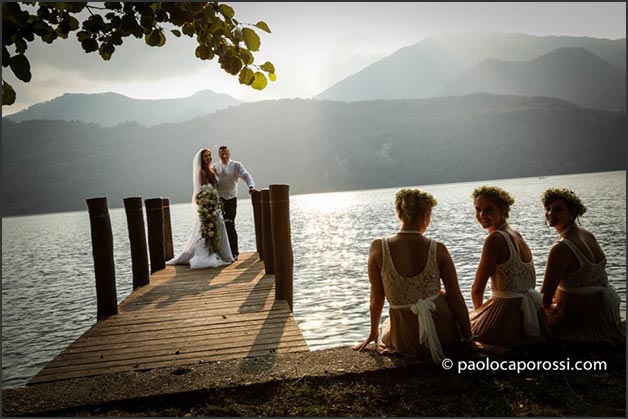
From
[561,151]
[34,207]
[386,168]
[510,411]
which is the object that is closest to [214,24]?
[510,411]

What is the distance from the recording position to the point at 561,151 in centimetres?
14812

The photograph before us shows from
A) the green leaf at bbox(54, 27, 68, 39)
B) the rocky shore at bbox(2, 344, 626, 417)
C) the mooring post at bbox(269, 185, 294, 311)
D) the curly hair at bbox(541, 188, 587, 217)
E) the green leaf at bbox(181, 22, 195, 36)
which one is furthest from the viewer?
the mooring post at bbox(269, 185, 294, 311)

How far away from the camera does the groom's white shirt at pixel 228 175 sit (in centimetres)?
1120

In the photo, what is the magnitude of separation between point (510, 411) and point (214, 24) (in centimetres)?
315

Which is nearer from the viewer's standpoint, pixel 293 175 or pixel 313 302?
pixel 313 302

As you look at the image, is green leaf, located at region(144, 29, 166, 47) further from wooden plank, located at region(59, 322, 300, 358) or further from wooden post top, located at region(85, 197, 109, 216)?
wooden post top, located at region(85, 197, 109, 216)

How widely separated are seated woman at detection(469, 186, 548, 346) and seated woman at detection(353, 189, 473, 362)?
29 centimetres

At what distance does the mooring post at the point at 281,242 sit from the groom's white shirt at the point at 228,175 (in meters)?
4.05

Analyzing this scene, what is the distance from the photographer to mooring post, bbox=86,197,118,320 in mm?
6660

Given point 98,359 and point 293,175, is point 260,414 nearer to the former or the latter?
point 98,359

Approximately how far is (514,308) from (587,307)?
2.01ft

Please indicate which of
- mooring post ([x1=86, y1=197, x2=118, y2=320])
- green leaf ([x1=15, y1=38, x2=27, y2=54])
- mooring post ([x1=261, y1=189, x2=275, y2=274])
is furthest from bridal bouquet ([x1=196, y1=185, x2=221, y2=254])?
green leaf ([x1=15, y1=38, x2=27, y2=54])

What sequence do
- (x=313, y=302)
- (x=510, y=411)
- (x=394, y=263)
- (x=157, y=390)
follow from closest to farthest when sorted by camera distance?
(x=510, y=411)
(x=157, y=390)
(x=394, y=263)
(x=313, y=302)

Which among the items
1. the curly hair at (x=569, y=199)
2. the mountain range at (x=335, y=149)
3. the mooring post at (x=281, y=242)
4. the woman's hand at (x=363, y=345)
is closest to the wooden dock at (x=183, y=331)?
the mooring post at (x=281, y=242)
